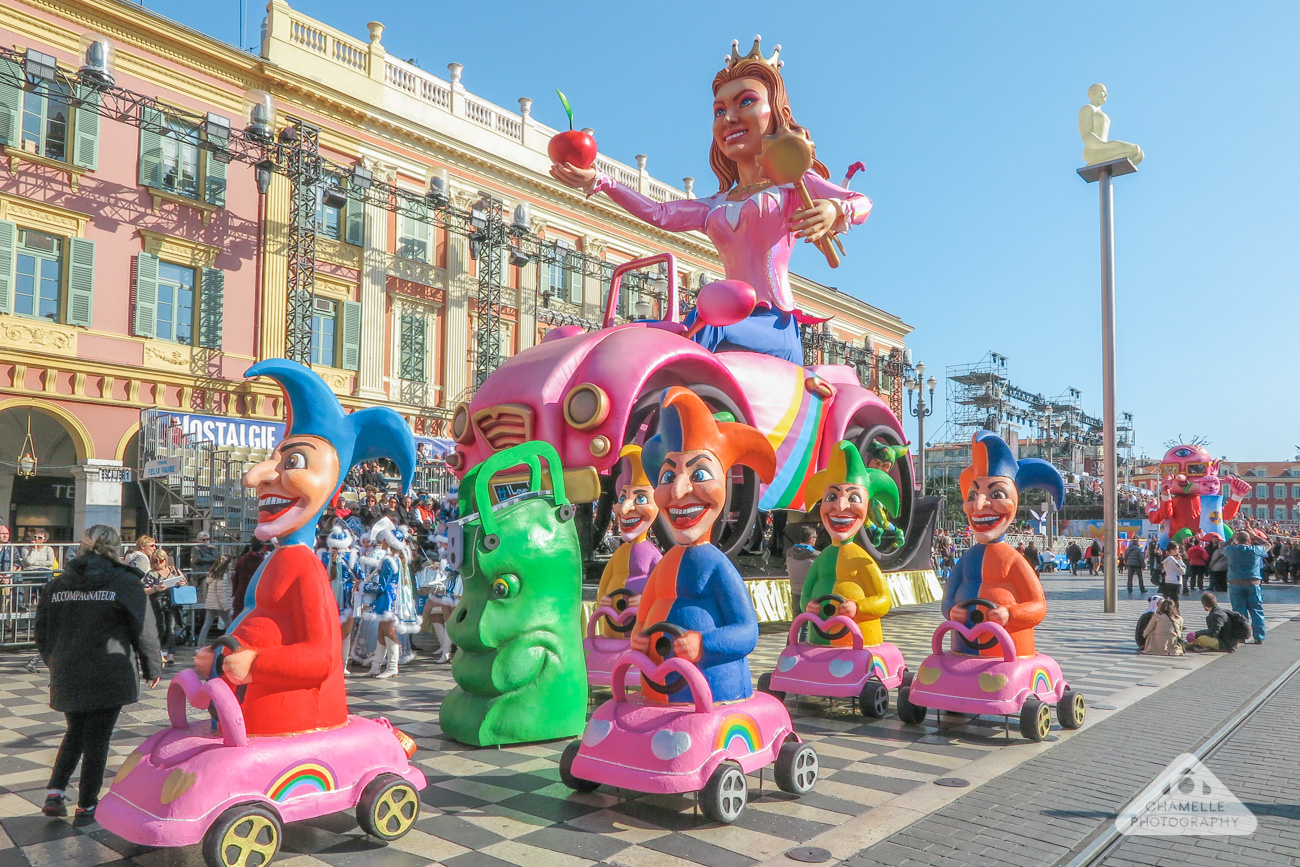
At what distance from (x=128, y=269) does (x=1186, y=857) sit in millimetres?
18222

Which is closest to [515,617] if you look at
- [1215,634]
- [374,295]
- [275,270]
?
[1215,634]

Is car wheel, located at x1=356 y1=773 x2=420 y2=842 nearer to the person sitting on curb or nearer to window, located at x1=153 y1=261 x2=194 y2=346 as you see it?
the person sitting on curb

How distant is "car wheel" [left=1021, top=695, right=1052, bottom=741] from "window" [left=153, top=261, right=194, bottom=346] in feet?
54.2

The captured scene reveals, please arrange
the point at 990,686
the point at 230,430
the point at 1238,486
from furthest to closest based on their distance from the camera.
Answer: the point at 1238,486
the point at 230,430
the point at 990,686

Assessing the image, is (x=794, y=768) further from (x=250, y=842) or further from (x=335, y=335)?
(x=335, y=335)

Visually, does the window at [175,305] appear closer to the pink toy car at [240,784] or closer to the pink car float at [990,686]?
the pink toy car at [240,784]

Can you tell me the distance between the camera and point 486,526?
574cm

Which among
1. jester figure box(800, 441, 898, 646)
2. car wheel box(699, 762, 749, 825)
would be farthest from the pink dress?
car wheel box(699, 762, 749, 825)

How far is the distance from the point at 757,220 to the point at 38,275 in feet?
42.2

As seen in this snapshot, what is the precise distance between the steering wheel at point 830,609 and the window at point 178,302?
14775mm

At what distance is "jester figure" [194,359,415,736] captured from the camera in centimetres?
416

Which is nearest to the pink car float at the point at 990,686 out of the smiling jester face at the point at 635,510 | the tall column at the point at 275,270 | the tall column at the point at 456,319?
the smiling jester face at the point at 635,510

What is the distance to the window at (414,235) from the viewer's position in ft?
72.1

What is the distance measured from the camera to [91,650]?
4.57 metres
